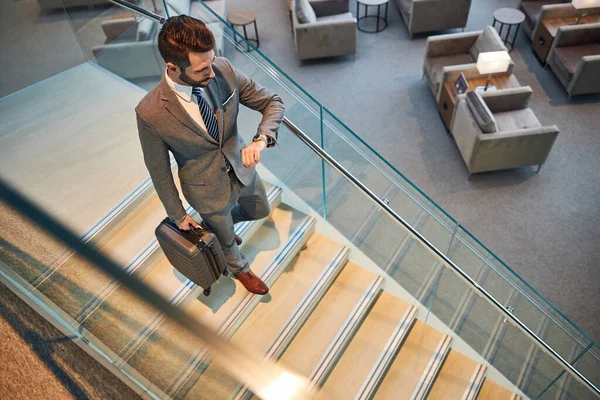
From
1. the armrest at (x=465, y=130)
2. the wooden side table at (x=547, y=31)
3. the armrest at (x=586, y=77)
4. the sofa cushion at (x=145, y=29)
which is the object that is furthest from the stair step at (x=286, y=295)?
the wooden side table at (x=547, y=31)

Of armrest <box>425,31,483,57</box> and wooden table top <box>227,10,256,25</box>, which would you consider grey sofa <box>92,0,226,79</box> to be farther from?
armrest <box>425,31,483,57</box>

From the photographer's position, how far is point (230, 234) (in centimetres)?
278

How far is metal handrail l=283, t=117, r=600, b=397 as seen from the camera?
309cm

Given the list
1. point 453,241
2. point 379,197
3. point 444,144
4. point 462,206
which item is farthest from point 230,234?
point 444,144

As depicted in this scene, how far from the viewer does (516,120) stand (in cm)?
618

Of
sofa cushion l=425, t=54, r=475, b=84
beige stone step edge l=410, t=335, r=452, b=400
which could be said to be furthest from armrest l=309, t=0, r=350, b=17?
beige stone step edge l=410, t=335, r=452, b=400

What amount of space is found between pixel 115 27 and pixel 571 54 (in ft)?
19.9

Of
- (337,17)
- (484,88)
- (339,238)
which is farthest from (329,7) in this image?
(339,238)

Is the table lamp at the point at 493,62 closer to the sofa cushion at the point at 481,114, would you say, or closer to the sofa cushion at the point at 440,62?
the sofa cushion at the point at 481,114

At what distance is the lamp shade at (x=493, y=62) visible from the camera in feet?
20.2

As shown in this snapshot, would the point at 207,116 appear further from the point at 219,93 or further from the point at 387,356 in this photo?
the point at 387,356

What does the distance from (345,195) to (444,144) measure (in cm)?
335

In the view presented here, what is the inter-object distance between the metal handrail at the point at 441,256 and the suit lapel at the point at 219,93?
2.42ft

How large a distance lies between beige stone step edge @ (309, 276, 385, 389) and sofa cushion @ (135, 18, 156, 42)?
102 inches
